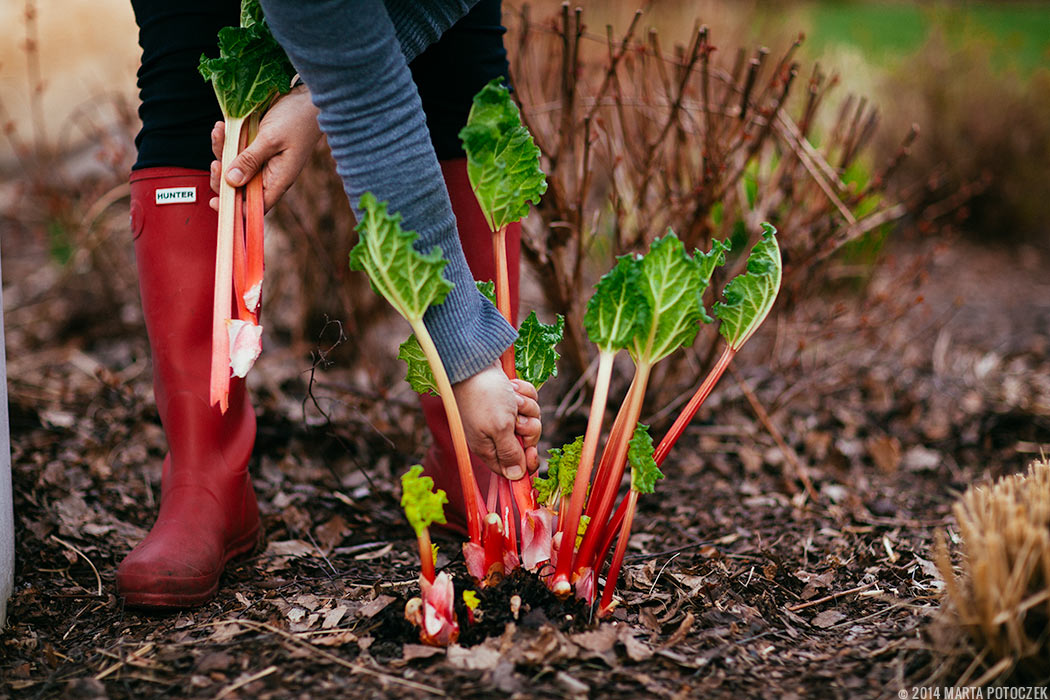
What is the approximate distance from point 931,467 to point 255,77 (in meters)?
1.97

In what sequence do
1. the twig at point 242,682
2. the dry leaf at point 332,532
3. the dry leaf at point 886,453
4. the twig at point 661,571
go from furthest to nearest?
1. the dry leaf at point 886,453
2. the dry leaf at point 332,532
3. the twig at point 661,571
4. the twig at point 242,682

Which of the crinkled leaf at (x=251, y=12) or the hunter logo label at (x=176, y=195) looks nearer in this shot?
the crinkled leaf at (x=251, y=12)

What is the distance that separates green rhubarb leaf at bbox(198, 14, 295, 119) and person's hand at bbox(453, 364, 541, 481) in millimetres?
564

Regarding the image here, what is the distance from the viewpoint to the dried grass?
1043 mm

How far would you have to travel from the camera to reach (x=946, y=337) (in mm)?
3207

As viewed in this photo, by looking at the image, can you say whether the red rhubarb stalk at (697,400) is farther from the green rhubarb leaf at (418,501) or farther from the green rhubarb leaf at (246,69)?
the green rhubarb leaf at (246,69)

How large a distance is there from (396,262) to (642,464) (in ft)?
1.52

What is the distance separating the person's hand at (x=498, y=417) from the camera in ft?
4.03

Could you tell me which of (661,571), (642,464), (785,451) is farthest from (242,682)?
(785,451)

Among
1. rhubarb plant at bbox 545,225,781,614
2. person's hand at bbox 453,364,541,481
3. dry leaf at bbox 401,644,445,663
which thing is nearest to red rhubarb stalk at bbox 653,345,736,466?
rhubarb plant at bbox 545,225,781,614

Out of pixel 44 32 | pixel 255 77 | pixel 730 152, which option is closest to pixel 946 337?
pixel 730 152

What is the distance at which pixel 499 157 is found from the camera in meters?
1.28

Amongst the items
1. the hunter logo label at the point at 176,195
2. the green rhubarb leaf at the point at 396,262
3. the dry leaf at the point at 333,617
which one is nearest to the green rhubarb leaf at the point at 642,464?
the green rhubarb leaf at the point at 396,262

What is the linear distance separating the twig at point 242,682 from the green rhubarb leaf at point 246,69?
85 cm
